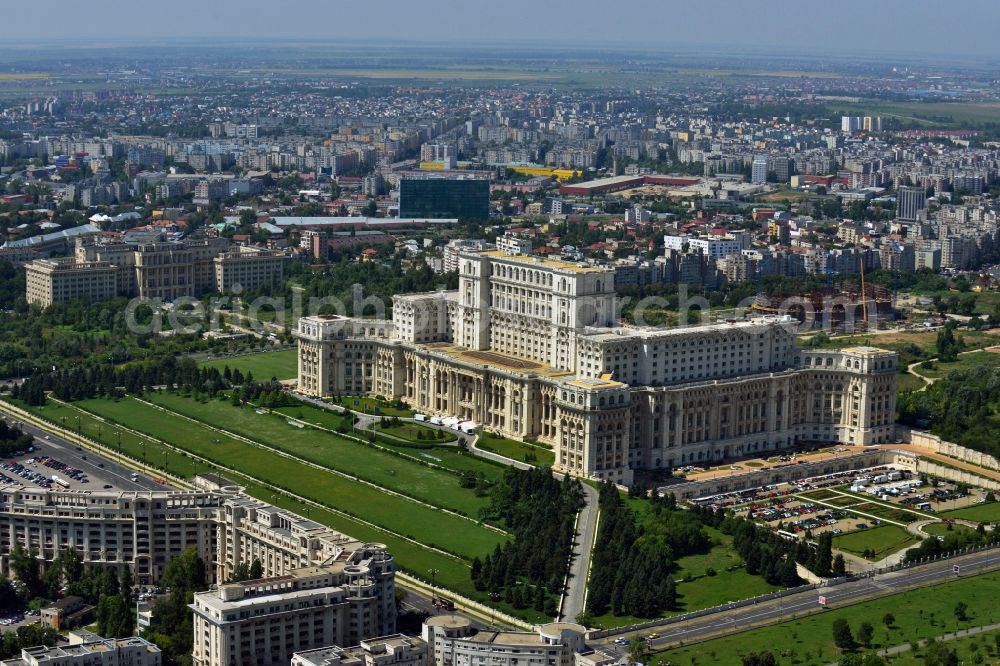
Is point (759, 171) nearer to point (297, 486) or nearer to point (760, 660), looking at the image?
point (297, 486)

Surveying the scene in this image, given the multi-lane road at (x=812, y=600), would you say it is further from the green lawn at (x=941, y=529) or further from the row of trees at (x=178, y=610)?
the row of trees at (x=178, y=610)

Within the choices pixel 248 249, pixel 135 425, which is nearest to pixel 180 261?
pixel 248 249

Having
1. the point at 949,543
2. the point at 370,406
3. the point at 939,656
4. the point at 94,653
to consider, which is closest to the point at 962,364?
the point at 370,406

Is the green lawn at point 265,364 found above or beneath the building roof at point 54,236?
beneath

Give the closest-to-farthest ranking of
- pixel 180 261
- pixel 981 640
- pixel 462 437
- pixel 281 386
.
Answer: pixel 981 640, pixel 462 437, pixel 281 386, pixel 180 261

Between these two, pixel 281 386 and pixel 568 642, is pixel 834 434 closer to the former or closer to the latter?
pixel 281 386

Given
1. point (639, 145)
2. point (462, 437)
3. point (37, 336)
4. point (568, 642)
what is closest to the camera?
point (568, 642)

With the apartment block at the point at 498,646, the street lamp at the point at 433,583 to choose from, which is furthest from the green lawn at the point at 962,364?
the apartment block at the point at 498,646
